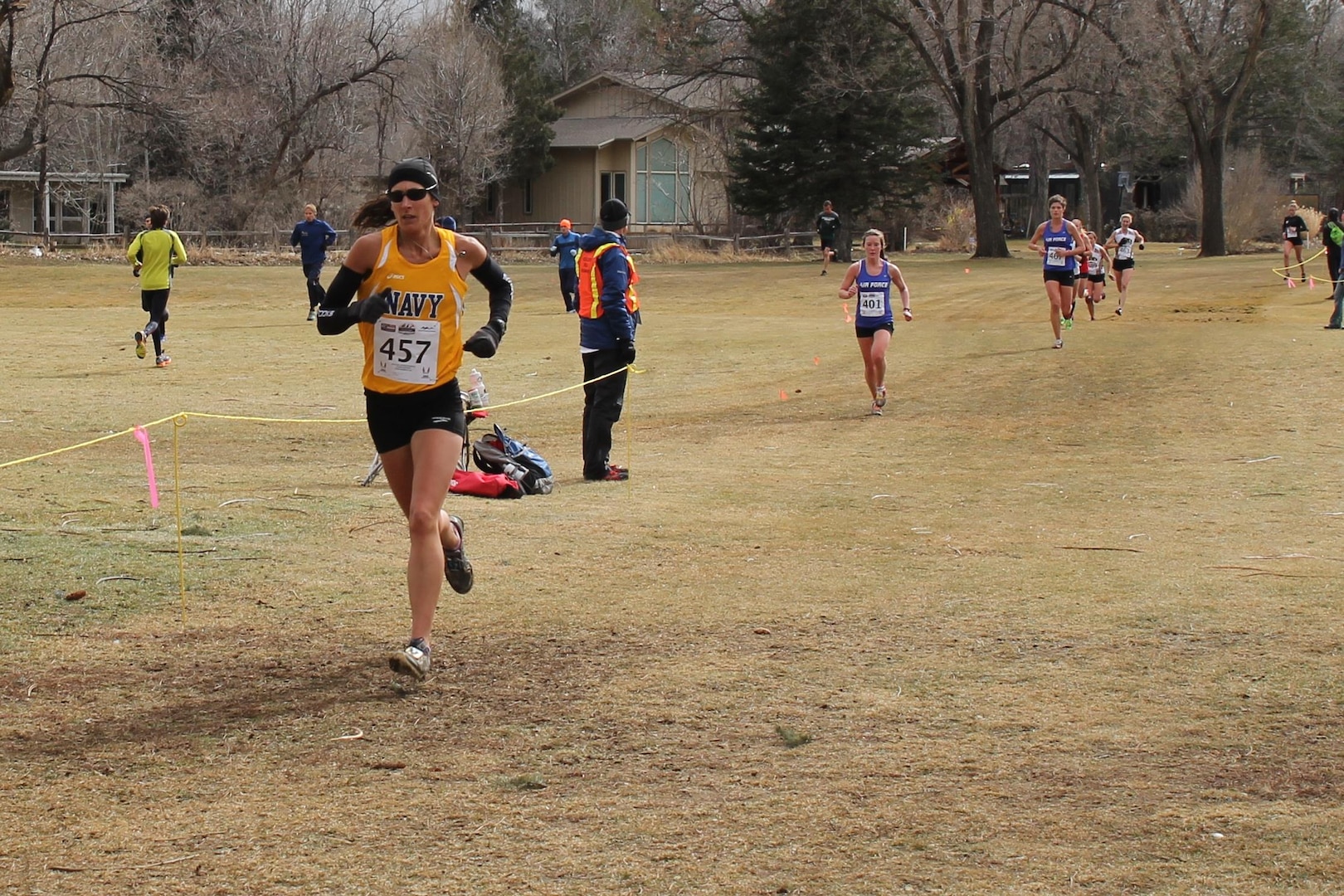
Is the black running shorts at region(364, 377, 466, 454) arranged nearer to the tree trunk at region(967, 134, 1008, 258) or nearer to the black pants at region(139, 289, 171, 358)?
the black pants at region(139, 289, 171, 358)

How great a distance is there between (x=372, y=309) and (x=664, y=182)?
64126 mm

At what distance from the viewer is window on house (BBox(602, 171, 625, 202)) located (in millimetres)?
67438

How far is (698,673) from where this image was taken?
609 centimetres

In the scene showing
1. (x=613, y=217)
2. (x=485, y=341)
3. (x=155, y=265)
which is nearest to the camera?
(x=485, y=341)

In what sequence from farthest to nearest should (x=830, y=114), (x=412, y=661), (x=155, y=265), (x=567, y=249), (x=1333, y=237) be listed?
(x=830, y=114)
(x=567, y=249)
(x=1333, y=237)
(x=155, y=265)
(x=412, y=661)

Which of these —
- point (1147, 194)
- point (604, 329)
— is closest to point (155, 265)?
point (604, 329)

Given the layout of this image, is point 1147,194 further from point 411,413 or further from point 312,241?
point 411,413

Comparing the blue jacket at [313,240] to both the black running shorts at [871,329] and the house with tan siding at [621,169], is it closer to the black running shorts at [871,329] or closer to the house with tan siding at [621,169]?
the black running shorts at [871,329]

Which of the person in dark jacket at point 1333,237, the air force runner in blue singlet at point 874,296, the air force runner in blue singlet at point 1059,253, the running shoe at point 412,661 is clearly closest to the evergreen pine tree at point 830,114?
the person in dark jacket at point 1333,237

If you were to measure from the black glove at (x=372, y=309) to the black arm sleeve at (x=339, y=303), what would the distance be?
55 mm

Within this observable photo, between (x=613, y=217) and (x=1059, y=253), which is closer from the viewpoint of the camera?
(x=613, y=217)

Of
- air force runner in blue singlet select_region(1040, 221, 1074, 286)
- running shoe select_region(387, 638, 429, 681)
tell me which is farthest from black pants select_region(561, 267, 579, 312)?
running shoe select_region(387, 638, 429, 681)

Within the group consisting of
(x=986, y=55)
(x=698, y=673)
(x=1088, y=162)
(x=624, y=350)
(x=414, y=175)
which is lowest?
(x=698, y=673)

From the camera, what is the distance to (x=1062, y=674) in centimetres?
607
